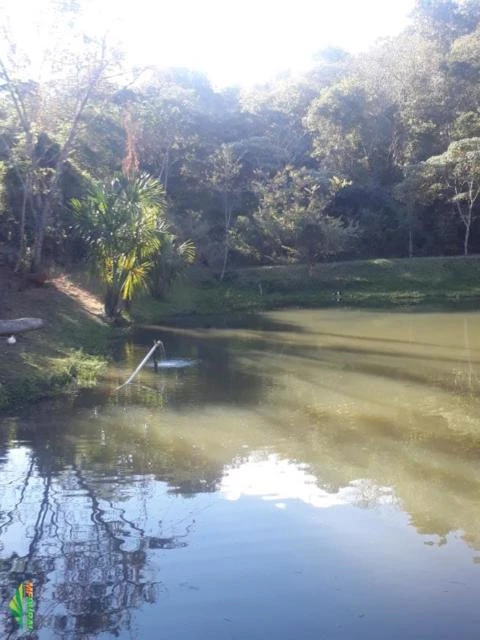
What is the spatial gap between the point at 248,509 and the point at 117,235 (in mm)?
13607

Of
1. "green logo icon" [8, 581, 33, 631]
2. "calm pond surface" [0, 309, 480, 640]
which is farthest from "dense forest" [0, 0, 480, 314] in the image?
"green logo icon" [8, 581, 33, 631]

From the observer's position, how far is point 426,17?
2078 inches

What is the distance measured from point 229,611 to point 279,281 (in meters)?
27.6

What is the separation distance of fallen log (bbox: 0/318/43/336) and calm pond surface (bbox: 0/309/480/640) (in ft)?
7.04

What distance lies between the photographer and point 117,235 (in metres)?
19.2

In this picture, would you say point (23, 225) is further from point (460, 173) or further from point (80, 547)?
point (460, 173)

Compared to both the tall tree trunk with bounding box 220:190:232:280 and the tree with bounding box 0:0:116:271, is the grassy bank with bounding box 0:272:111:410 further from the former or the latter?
the tall tree trunk with bounding box 220:190:232:280

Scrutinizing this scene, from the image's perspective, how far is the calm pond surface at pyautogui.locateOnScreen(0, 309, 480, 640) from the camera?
15.6ft

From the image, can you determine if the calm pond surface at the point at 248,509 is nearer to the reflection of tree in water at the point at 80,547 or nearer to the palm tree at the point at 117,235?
the reflection of tree in water at the point at 80,547

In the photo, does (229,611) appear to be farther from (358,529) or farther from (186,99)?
(186,99)

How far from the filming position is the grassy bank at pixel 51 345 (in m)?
11.1

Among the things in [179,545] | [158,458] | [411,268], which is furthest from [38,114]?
[411,268]

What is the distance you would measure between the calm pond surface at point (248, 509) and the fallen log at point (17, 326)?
7.04 feet

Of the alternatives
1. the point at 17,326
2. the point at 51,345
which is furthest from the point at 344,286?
the point at 17,326
